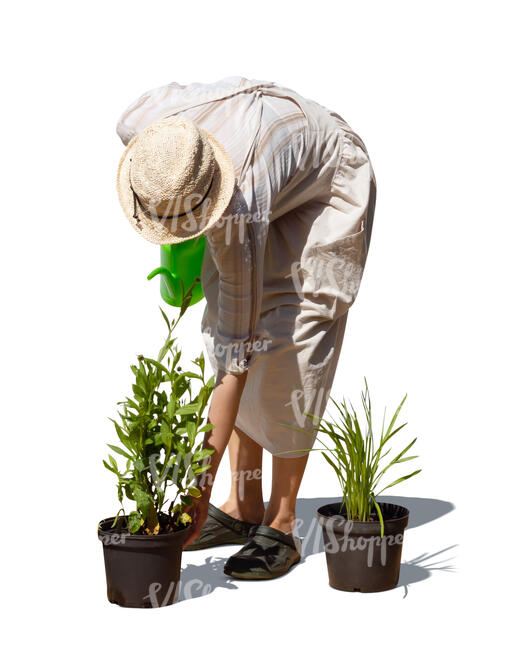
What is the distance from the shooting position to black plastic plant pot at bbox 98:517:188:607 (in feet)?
13.0

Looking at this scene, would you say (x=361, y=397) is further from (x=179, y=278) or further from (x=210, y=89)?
(x=210, y=89)

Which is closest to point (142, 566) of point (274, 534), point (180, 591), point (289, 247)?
point (180, 591)

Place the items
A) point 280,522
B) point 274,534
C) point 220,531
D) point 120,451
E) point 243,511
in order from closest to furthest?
point 120,451
point 274,534
point 280,522
point 220,531
point 243,511

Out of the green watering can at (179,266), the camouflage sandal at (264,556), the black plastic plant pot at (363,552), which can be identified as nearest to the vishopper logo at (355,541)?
the black plastic plant pot at (363,552)

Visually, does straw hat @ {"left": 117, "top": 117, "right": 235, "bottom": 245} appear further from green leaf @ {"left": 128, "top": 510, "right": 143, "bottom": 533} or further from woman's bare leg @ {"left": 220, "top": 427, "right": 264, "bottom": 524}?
woman's bare leg @ {"left": 220, "top": 427, "right": 264, "bottom": 524}

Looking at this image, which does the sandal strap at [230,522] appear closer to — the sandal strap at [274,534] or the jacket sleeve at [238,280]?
the sandal strap at [274,534]

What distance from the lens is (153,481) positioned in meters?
4.08

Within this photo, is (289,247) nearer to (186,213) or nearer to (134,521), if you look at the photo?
(186,213)

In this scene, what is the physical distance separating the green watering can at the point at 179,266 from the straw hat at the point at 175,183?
0.72 metres

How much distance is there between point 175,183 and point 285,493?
4.84ft

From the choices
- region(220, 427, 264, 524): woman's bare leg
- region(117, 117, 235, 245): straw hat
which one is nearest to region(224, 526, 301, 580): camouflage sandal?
region(220, 427, 264, 524): woman's bare leg

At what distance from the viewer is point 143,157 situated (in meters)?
3.91

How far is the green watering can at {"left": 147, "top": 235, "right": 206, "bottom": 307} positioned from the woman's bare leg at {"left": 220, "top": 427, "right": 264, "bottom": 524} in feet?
2.17

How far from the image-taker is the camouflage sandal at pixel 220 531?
4816mm
